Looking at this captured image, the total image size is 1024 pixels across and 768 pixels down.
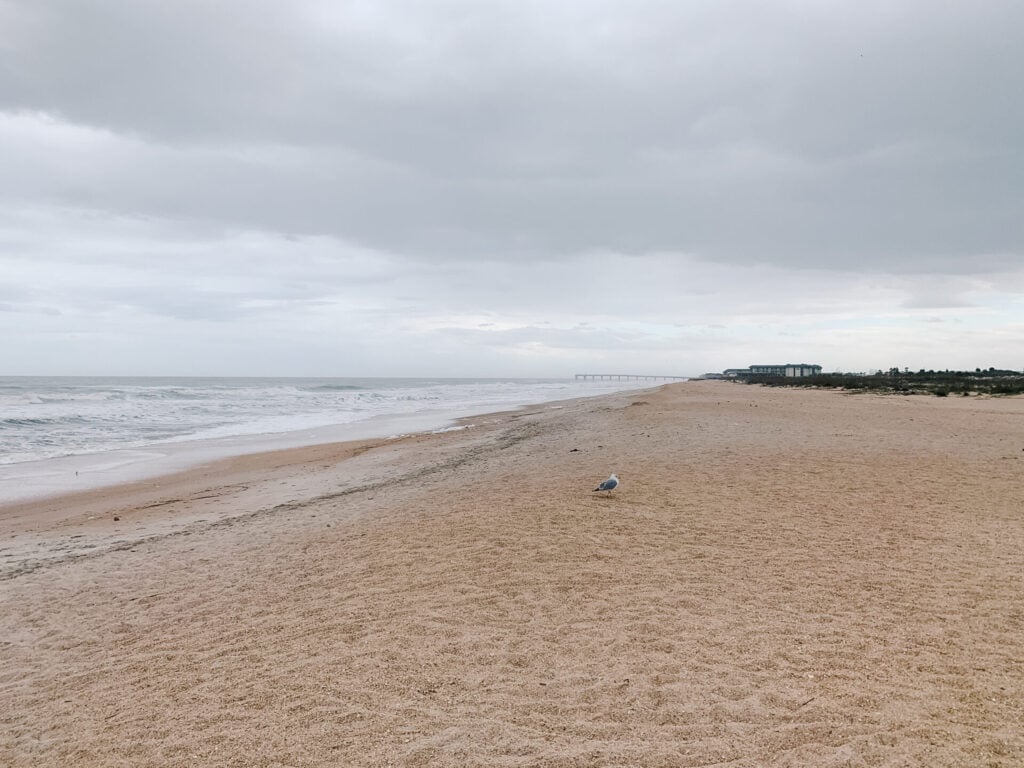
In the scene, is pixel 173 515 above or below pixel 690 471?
below

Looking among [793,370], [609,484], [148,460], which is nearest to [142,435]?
[148,460]

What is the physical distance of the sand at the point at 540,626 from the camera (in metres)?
4.00

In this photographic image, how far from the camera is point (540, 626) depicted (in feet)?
18.3

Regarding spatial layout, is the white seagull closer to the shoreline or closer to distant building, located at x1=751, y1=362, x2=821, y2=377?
the shoreline

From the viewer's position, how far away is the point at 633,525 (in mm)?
8430

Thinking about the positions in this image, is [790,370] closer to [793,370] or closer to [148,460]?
[793,370]

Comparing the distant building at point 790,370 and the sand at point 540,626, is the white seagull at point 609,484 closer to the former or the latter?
the sand at point 540,626

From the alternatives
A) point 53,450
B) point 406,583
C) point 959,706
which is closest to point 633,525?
point 406,583

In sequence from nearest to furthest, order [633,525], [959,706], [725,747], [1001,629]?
[725,747] → [959,706] → [1001,629] → [633,525]

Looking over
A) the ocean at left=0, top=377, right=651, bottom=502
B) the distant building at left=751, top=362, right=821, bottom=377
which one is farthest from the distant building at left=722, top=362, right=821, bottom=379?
the ocean at left=0, top=377, right=651, bottom=502

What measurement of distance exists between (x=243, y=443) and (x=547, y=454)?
562 inches

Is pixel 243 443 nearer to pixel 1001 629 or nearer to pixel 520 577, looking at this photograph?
pixel 520 577

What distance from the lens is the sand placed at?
400 cm

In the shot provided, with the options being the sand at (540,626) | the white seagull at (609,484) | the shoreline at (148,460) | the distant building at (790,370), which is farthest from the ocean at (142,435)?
the distant building at (790,370)
